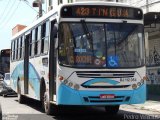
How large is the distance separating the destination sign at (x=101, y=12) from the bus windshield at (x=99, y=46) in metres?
0.24

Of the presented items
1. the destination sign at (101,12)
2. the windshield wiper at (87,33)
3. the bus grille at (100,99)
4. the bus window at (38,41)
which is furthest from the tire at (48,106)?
the destination sign at (101,12)

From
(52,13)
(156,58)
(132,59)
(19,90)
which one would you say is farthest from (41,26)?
(156,58)

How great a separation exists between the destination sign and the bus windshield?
24cm

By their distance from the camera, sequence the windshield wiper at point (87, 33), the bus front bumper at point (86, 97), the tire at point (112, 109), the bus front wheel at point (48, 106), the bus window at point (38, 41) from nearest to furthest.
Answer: the bus front bumper at point (86, 97), the windshield wiper at point (87, 33), the bus front wheel at point (48, 106), the tire at point (112, 109), the bus window at point (38, 41)

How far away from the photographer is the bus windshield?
12.7 metres

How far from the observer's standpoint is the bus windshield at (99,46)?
41.6ft

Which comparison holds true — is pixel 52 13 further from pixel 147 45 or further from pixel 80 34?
pixel 147 45

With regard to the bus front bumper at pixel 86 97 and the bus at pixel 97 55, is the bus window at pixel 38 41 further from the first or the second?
the bus front bumper at pixel 86 97

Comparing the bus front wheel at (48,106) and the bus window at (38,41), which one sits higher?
the bus window at (38,41)

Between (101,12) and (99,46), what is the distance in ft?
3.32

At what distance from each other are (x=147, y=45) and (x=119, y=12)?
42.8ft

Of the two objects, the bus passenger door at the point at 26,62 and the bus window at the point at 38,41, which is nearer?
the bus window at the point at 38,41

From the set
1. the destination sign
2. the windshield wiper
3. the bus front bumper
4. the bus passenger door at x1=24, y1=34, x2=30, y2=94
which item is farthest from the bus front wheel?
the bus passenger door at x1=24, y1=34, x2=30, y2=94

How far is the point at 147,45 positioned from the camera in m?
26.0
